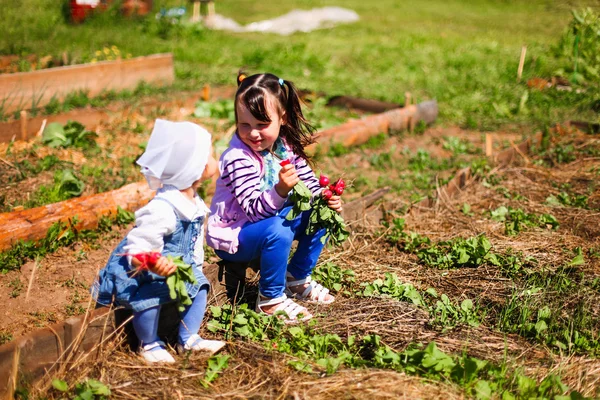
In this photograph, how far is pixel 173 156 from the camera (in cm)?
292

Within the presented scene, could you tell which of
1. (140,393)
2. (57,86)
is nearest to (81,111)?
(57,86)

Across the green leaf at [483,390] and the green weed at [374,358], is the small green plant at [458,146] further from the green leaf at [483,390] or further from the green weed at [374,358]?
the green leaf at [483,390]

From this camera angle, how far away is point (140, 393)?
2709 millimetres

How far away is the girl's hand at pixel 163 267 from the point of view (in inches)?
107

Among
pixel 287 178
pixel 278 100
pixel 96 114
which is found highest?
pixel 278 100

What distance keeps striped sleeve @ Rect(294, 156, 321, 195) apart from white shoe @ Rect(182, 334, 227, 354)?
3.82ft

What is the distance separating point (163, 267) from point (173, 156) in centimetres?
53

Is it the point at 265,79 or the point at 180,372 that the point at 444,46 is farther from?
the point at 180,372

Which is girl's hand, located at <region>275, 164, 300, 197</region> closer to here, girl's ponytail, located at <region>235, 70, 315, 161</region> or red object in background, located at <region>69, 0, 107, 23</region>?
girl's ponytail, located at <region>235, 70, 315, 161</region>

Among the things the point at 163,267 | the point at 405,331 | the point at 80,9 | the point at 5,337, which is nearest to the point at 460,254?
the point at 405,331

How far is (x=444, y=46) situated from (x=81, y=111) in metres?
7.88

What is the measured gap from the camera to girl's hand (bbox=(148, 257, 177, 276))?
2713 millimetres

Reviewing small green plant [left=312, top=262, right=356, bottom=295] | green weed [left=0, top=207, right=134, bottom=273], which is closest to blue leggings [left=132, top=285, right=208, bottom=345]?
small green plant [left=312, top=262, right=356, bottom=295]

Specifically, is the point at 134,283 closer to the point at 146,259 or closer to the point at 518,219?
the point at 146,259
